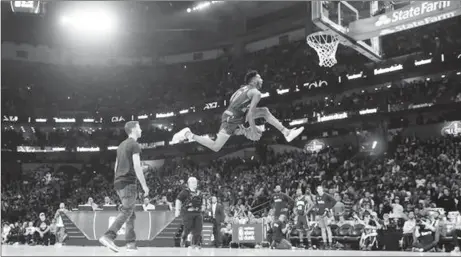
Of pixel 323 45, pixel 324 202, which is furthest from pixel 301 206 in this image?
pixel 323 45

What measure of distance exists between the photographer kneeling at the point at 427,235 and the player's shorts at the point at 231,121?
814 cm

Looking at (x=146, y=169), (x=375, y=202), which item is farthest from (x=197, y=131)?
(x=375, y=202)

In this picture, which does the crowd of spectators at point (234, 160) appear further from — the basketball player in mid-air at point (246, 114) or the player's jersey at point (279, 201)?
the basketball player in mid-air at point (246, 114)

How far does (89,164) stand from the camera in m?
40.8

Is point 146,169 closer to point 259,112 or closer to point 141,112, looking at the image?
point 141,112

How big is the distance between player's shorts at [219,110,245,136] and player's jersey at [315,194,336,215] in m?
8.10

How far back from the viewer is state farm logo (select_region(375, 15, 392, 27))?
10.9 metres

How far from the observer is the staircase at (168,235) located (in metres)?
14.9

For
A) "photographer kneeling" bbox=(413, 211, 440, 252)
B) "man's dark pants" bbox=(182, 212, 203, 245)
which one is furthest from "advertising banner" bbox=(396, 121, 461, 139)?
"man's dark pants" bbox=(182, 212, 203, 245)

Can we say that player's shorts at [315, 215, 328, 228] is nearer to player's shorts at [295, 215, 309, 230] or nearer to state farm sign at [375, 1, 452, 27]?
player's shorts at [295, 215, 309, 230]

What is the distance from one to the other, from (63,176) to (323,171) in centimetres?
2221

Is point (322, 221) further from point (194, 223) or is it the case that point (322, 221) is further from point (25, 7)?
point (25, 7)

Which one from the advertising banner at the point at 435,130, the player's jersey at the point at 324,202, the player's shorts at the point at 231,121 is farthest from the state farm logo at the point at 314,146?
the player's shorts at the point at 231,121

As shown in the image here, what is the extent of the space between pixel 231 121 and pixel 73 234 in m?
10.3
